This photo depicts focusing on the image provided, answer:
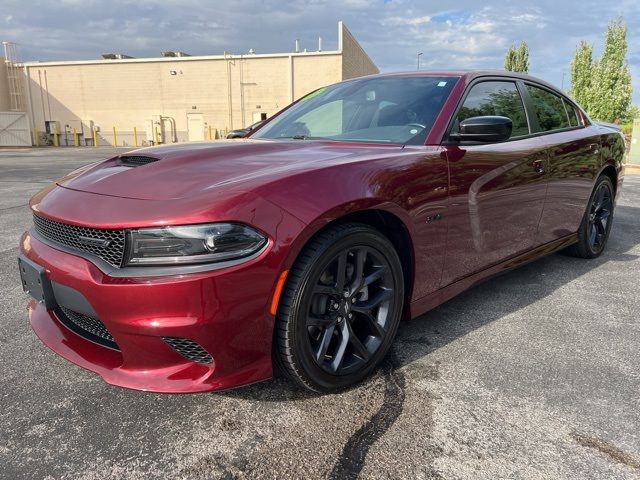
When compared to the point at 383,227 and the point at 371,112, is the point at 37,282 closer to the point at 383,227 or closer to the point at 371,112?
the point at 383,227

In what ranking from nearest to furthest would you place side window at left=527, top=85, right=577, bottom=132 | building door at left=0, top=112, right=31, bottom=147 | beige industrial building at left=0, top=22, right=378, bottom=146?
side window at left=527, top=85, right=577, bottom=132, building door at left=0, top=112, right=31, bottom=147, beige industrial building at left=0, top=22, right=378, bottom=146

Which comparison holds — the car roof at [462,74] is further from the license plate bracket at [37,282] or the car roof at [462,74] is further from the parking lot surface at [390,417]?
the license plate bracket at [37,282]

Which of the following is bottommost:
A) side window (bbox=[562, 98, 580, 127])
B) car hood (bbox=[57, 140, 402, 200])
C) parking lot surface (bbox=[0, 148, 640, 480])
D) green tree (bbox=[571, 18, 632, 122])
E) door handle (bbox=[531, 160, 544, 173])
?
parking lot surface (bbox=[0, 148, 640, 480])

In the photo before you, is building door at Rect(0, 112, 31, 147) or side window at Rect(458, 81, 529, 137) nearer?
side window at Rect(458, 81, 529, 137)

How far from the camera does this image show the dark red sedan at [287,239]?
70.1 inches

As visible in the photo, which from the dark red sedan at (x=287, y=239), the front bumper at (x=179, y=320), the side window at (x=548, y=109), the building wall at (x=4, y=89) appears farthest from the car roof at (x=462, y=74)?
the building wall at (x=4, y=89)

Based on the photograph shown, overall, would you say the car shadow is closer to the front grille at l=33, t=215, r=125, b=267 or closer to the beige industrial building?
the front grille at l=33, t=215, r=125, b=267

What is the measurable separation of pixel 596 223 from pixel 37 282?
4.44 m

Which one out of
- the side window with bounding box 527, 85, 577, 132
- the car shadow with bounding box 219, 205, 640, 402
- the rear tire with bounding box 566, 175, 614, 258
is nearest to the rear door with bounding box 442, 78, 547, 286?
the side window with bounding box 527, 85, 577, 132

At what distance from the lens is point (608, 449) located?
1.89 m

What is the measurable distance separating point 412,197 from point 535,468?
123cm

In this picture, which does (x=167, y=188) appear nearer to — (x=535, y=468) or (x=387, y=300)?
(x=387, y=300)

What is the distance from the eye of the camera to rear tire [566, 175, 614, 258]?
4301mm

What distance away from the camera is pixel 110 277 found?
1789 mm
